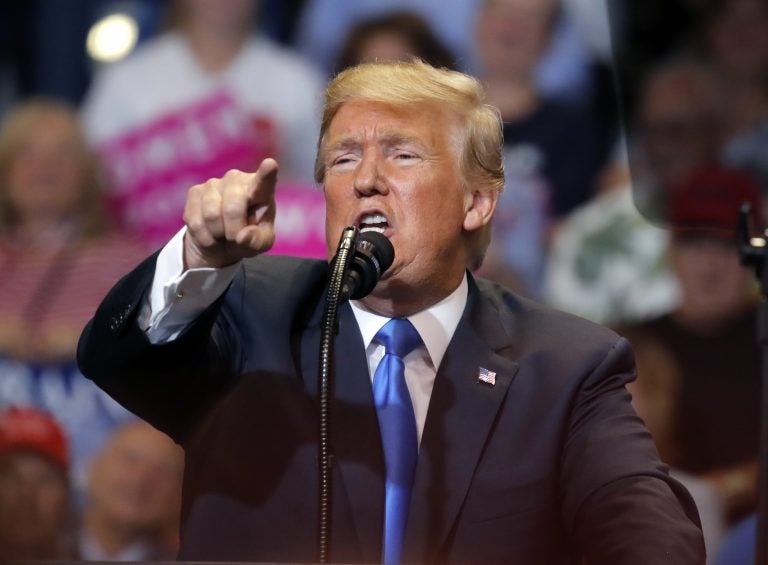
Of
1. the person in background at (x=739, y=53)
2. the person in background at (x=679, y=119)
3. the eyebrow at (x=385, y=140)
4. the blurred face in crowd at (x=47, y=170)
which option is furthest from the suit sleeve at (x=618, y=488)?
the blurred face in crowd at (x=47, y=170)

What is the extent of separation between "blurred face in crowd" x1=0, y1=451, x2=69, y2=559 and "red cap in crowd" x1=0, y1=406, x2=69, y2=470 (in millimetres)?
23

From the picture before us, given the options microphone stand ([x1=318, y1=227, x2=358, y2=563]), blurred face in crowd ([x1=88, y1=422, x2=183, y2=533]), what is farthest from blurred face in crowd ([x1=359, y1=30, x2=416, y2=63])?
microphone stand ([x1=318, y1=227, x2=358, y2=563])

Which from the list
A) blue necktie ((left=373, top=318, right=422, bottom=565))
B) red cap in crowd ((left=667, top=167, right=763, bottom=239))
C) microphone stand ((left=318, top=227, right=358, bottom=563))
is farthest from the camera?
red cap in crowd ((left=667, top=167, right=763, bottom=239))

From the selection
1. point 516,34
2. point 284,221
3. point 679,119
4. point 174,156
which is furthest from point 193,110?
point 679,119

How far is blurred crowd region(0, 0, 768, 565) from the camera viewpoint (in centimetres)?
312

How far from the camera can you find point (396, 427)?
5.74 feet

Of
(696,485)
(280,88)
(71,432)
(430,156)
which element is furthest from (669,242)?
(71,432)

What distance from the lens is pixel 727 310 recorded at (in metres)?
3.17

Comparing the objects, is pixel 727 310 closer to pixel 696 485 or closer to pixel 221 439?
pixel 696 485

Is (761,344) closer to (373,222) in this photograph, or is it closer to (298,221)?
(373,222)

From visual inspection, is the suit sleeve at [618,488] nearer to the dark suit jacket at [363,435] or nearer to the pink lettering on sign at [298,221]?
the dark suit jacket at [363,435]

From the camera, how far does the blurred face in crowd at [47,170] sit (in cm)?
318

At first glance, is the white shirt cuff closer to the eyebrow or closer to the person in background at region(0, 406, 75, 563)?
the eyebrow

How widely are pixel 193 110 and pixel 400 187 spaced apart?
5.03 feet
